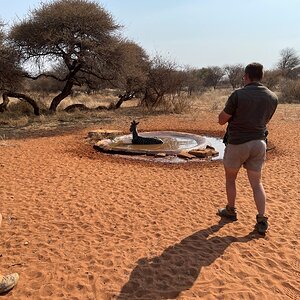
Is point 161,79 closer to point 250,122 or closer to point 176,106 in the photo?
point 176,106

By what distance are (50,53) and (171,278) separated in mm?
14955

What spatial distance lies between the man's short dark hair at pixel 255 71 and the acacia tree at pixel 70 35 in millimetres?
12857

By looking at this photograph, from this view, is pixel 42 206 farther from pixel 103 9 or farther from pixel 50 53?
pixel 103 9

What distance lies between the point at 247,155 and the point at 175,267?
4.73 feet

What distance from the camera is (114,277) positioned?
3373 mm

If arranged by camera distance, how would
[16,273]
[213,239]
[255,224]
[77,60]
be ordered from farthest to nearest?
→ [77,60] → [255,224] → [213,239] → [16,273]

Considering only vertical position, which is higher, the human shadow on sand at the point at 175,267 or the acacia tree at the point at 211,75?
the acacia tree at the point at 211,75

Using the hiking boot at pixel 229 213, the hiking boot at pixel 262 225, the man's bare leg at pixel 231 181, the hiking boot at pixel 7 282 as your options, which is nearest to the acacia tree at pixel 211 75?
the hiking boot at pixel 229 213

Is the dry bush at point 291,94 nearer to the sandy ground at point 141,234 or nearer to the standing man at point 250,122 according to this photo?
the sandy ground at point 141,234

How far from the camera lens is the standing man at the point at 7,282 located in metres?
3.08

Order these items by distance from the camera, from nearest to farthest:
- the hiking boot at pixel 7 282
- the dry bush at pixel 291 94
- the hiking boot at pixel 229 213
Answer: the hiking boot at pixel 7 282
the hiking boot at pixel 229 213
the dry bush at pixel 291 94

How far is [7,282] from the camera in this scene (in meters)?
3.12

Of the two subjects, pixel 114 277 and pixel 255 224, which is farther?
pixel 255 224

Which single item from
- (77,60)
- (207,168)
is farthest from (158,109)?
(207,168)
